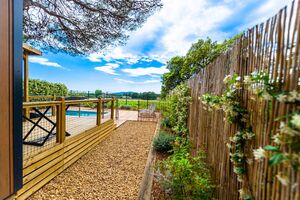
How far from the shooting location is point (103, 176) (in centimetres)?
334

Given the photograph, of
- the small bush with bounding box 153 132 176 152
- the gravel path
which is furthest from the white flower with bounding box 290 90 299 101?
the small bush with bounding box 153 132 176 152

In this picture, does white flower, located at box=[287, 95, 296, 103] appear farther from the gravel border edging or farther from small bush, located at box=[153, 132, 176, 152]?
small bush, located at box=[153, 132, 176, 152]

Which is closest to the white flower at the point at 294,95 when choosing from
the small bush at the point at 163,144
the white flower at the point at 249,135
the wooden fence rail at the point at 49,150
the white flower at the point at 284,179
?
the white flower at the point at 284,179

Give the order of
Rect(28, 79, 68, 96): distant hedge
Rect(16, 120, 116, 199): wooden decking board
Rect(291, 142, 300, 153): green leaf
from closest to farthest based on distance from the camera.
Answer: Rect(291, 142, 300, 153): green leaf < Rect(16, 120, 116, 199): wooden decking board < Rect(28, 79, 68, 96): distant hedge

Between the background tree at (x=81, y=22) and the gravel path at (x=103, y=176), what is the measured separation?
3.49 metres

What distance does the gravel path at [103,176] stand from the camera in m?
2.75

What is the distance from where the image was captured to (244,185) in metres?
1.38

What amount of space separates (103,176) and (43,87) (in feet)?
31.5

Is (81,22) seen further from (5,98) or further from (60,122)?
(5,98)

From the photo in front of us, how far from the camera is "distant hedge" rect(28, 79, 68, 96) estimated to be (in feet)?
32.6

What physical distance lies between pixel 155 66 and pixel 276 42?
24172mm

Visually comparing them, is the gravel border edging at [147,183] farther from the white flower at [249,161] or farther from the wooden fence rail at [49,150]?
the white flower at [249,161]

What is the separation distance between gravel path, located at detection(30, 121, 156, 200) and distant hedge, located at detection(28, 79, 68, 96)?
7170 mm

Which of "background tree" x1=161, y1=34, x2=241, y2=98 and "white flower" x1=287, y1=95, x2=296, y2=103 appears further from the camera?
"background tree" x1=161, y1=34, x2=241, y2=98
